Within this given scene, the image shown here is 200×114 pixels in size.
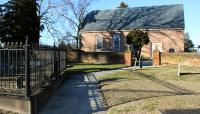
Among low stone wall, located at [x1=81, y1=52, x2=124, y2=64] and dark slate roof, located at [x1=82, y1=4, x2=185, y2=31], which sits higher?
dark slate roof, located at [x1=82, y1=4, x2=185, y2=31]

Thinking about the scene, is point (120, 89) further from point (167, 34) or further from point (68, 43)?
point (68, 43)

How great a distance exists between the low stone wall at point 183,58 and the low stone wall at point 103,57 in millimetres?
4801

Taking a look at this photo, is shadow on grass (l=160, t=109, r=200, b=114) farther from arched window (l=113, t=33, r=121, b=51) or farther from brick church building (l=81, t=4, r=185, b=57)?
arched window (l=113, t=33, r=121, b=51)

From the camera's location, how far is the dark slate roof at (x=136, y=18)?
5472cm

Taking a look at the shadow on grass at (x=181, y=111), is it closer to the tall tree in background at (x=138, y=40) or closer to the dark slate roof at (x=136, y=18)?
the tall tree in background at (x=138, y=40)

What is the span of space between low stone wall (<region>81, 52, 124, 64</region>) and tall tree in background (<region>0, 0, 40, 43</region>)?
336 inches

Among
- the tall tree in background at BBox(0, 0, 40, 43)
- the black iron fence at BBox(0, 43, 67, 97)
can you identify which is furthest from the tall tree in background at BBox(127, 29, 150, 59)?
the black iron fence at BBox(0, 43, 67, 97)

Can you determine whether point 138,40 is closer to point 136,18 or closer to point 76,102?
point 136,18

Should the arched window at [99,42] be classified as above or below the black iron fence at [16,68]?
above

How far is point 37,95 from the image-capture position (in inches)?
455

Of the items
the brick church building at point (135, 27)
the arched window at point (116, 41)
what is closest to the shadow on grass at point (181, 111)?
the brick church building at point (135, 27)

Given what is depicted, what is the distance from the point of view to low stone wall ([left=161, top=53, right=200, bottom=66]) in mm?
35344

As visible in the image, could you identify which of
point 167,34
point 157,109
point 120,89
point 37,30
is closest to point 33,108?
point 157,109

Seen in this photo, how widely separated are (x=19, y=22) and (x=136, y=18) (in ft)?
77.6
